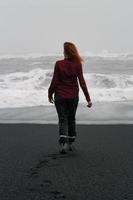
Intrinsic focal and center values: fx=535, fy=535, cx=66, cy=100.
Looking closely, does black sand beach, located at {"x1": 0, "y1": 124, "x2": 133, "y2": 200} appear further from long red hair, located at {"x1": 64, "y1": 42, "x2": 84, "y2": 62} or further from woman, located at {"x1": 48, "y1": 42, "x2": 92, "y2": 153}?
long red hair, located at {"x1": 64, "y1": 42, "x2": 84, "y2": 62}

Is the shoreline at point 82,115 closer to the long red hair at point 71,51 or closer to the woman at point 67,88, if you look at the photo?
the woman at point 67,88

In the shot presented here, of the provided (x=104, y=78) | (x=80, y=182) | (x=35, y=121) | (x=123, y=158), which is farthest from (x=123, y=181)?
(x=104, y=78)

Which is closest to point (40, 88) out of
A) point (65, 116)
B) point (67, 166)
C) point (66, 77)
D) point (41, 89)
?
point (41, 89)

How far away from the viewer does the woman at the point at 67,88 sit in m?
7.73

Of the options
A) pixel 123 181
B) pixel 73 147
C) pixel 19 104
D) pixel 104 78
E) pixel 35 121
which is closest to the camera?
pixel 123 181

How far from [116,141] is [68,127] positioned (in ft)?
4.65

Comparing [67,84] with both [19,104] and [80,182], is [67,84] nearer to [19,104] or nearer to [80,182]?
[80,182]

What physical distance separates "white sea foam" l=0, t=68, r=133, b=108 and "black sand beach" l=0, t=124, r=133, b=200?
25.1ft

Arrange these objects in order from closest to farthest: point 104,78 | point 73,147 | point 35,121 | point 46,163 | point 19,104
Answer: point 46,163, point 73,147, point 35,121, point 19,104, point 104,78

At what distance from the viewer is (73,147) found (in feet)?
27.4

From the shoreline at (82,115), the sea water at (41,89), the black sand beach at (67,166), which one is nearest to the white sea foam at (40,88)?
the sea water at (41,89)

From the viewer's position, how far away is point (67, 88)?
25.7ft

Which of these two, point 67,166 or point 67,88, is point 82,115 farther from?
point 67,166

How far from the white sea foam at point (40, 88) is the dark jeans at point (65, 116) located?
29.9ft
